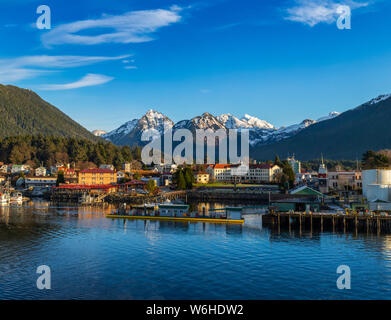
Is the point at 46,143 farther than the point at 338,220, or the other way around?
the point at 46,143

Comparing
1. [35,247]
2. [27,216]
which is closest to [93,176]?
[27,216]

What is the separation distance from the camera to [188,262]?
94.2 feet

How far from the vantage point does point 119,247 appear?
112 ft

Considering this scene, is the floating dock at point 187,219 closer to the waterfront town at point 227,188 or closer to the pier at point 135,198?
the waterfront town at point 227,188

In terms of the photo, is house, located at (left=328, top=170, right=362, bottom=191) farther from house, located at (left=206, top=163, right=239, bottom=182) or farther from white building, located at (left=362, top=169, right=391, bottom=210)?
house, located at (left=206, top=163, right=239, bottom=182)

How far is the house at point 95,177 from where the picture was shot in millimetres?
112062

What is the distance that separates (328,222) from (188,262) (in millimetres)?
25892

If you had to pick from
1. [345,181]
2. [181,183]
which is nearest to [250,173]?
[181,183]

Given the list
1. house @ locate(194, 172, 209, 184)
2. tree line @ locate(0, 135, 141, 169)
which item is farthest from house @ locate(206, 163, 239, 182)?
tree line @ locate(0, 135, 141, 169)

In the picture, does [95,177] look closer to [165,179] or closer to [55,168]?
[165,179]

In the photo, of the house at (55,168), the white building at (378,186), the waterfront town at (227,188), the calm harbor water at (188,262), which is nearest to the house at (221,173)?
the waterfront town at (227,188)
